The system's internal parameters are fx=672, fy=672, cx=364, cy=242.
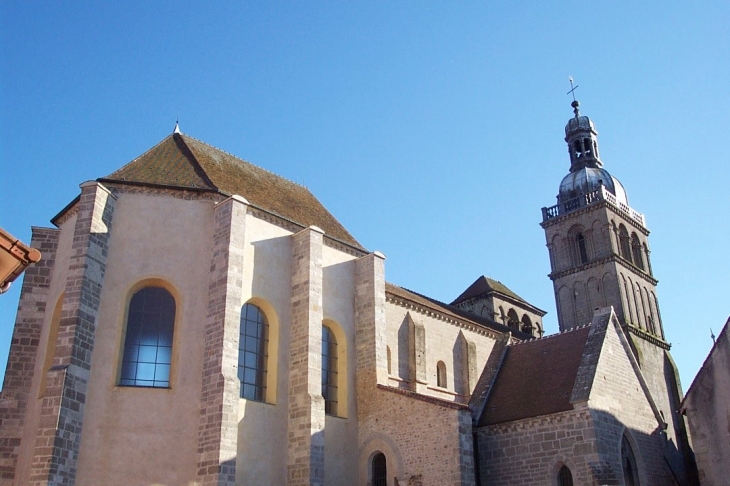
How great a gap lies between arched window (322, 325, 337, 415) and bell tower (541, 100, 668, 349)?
19.4 metres

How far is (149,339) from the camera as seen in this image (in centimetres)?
1761

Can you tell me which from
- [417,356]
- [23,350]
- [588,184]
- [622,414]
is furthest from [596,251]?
[23,350]

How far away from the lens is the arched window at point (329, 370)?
20.2 meters

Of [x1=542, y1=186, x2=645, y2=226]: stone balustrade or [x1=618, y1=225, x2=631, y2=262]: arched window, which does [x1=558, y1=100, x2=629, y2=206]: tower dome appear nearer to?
[x1=542, y1=186, x2=645, y2=226]: stone balustrade

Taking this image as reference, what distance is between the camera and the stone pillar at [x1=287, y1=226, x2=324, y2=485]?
1767 cm

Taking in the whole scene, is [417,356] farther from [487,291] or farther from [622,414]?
[487,291]

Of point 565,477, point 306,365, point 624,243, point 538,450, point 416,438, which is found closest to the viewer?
point 565,477

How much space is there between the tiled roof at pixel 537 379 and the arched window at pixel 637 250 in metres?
20.5

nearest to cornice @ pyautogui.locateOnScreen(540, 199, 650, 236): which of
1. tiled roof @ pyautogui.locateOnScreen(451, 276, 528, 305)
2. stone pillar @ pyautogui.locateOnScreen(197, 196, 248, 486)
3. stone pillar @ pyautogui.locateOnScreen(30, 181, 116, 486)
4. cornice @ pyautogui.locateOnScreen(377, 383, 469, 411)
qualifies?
tiled roof @ pyautogui.locateOnScreen(451, 276, 528, 305)

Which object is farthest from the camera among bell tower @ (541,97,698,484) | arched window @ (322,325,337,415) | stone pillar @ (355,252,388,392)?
bell tower @ (541,97,698,484)

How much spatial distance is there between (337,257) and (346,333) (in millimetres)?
2521

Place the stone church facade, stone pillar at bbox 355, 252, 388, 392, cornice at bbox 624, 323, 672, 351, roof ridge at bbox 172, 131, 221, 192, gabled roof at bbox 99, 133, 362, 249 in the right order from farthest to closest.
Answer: cornice at bbox 624, 323, 672, 351 → stone pillar at bbox 355, 252, 388, 392 → roof ridge at bbox 172, 131, 221, 192 → gabled roof at bbox 99, 133, 362, 249 → the stone church facade

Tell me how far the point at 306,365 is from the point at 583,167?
28.3 m

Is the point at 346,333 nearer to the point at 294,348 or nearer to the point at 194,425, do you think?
the point at 294,348
